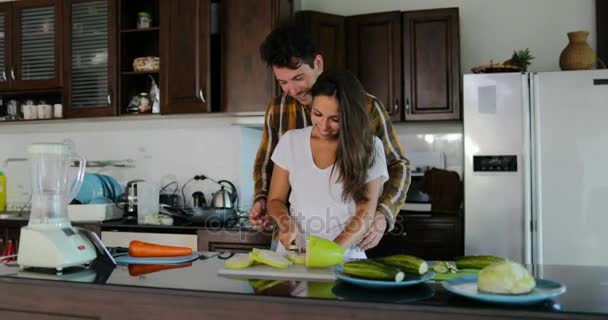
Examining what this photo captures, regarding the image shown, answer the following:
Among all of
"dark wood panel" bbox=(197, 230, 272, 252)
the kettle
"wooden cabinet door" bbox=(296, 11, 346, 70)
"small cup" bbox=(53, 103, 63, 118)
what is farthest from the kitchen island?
"small cup" bbox=(53, 103, 63, 118)

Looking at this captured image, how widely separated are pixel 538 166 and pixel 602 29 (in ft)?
3.48

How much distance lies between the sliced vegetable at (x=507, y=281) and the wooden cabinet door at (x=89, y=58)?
10.2 ft

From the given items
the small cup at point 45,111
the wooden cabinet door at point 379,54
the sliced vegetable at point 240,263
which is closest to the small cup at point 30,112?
the small cup at point 45,111

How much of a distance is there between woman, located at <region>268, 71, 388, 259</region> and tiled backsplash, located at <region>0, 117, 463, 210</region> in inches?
72.7

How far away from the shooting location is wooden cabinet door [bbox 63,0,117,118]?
143 inches

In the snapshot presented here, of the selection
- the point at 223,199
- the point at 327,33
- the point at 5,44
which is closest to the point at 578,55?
the point at 327,33

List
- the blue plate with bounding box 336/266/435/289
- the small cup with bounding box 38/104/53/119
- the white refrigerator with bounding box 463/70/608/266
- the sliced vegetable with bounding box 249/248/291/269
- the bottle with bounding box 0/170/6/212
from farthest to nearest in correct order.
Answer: the bottle with bounding box 0/170/6/212 → the small cup with bounding box 38/104/53/119 → the white refrigerator with bounding box 463/70/608/266 → the sliced vegetable with bounding box 249/248/291/269 → the blue plate with bounding box 336/266/435/289

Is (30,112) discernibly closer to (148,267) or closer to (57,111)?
(57,111)

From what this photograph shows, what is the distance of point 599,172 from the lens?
9.66ft

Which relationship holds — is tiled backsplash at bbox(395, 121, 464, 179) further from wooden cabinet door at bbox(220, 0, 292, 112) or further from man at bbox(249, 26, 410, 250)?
man at bbox(249, 26, 410, 250)

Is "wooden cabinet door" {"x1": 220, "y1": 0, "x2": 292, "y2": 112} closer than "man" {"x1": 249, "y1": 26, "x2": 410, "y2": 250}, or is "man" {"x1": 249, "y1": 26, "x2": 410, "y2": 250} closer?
"man" {"x1": 249, "y1": 26, "x2": 410, "y2": 250}

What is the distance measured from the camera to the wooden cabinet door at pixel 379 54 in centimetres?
346

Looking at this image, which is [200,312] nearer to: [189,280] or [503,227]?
[189,280]

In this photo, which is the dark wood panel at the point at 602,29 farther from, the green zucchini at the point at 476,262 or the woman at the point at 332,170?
the green zucchini at the point at 476,262
